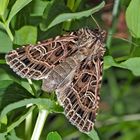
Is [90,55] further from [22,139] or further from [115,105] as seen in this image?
[115,105]

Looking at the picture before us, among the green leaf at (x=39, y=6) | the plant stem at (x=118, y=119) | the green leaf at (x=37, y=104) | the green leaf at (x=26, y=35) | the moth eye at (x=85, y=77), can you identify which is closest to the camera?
the green leaf at (x=37, y=104)

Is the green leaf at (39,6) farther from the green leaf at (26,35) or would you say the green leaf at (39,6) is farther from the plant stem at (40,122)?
the plant stem at (40,122)

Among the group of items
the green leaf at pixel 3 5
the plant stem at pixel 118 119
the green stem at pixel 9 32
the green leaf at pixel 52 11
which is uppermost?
the green leaf at pixel 3 5

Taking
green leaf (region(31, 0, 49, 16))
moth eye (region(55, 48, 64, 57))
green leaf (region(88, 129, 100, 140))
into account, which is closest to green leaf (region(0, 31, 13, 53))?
green leaf (region(31, 0, 49, 16))

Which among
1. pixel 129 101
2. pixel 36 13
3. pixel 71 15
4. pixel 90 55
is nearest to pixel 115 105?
pixel 129 101

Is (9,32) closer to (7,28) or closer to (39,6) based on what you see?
(7,28)

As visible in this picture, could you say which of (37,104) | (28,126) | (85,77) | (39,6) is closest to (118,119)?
(85,77)

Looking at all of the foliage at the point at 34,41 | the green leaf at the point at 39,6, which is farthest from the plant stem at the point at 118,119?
the green leaf at the point at 39,6
